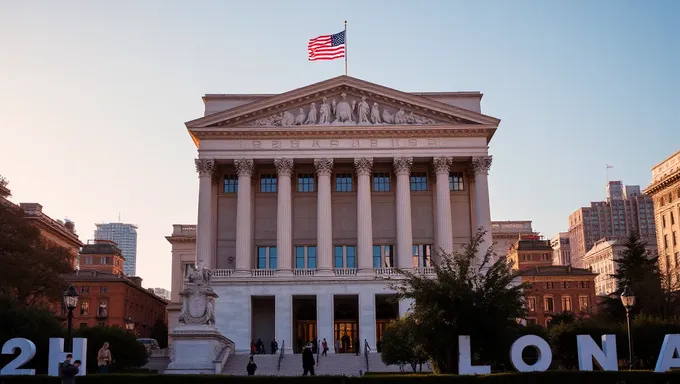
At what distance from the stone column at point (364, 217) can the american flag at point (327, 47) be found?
9.54 meters

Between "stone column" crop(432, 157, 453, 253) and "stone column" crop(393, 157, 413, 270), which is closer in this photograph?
"stone column" crop(393, 157, 413, 270)

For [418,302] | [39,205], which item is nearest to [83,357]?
[418,302]

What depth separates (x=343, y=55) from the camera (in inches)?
2783

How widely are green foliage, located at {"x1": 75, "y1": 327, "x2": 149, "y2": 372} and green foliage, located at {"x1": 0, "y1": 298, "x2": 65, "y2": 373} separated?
2.43 m

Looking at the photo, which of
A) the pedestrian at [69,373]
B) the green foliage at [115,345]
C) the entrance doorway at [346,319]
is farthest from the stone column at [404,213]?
the pedestrian at [69,373]

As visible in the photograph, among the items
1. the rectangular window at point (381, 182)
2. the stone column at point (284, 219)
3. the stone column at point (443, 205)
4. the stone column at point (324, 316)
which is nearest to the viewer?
the stone column at point (324, 316)

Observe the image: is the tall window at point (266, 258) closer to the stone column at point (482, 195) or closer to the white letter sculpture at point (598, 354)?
the stone column at point (482, 195)

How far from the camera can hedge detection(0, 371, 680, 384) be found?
2789 cm

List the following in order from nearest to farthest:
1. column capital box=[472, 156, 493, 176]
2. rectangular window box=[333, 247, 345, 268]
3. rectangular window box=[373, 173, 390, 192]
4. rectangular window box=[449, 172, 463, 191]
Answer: column capital box=[472, 156, 493, 176]
rectangular window box=[333, 247, 345, 268]
rectangular window box=[373, 173, 390, 192]
rectangular window box=[449, 172, 463, 191]

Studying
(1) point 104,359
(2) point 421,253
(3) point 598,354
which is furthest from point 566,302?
(1) point 104,359

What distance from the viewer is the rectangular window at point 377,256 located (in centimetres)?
7414

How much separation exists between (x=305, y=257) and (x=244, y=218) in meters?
7.25

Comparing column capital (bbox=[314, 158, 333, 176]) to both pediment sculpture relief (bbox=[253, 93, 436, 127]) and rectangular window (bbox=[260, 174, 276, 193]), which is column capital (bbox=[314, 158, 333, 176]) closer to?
pediment sculpture relief (bbox=[253, 93, 436, 127])

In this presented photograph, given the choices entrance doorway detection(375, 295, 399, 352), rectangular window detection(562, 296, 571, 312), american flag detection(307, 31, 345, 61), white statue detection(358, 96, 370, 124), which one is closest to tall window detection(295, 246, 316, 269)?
entrance doorway detection(375, 295, 399, 352)
